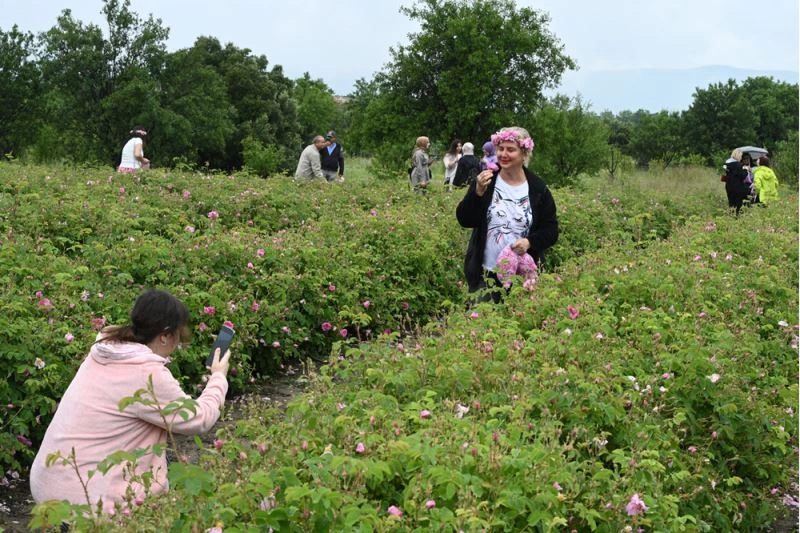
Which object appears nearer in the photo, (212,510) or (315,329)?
(212,510)

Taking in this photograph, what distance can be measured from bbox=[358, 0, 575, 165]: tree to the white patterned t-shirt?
36619mm

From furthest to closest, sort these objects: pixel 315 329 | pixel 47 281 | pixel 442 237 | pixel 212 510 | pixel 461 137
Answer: pixel 461 137, pixel 442 237, pixel 315 329, pixel 47 281, pixel 212 510

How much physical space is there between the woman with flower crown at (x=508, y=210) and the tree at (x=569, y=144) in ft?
104

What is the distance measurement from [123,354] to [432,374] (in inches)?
48.8

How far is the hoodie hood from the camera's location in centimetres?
349

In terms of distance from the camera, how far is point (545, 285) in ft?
19.1

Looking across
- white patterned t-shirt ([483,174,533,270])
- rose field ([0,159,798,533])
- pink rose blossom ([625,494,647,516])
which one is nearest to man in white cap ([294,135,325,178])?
rose field ([0,159,798,533])

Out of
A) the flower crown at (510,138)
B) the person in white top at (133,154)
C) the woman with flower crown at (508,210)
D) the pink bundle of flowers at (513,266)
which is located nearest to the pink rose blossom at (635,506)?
the pink bundle of flowers at (513,266)

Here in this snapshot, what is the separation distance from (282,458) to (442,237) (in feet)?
23.1

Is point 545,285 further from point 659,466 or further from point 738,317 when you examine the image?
point 659,466

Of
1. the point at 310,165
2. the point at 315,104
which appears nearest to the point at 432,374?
the point at 310,165

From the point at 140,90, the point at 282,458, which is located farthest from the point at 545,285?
the point at 140,90

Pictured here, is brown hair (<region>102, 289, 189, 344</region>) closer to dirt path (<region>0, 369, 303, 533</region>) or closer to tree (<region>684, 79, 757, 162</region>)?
dirt path (<region>0, 369, 303, 533</region>)

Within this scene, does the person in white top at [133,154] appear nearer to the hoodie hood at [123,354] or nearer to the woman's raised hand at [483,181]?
the woman's raised hand at [483,181]
